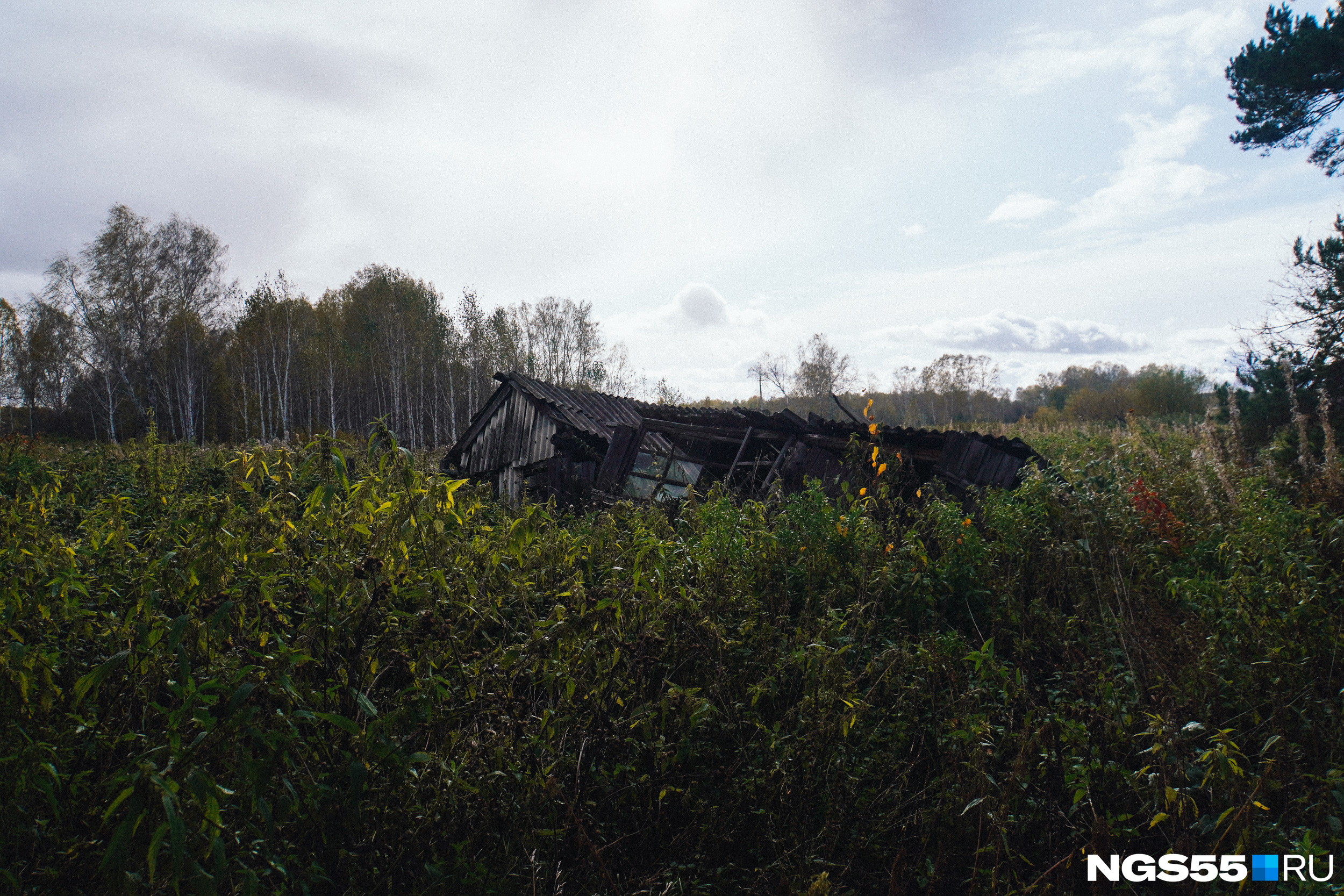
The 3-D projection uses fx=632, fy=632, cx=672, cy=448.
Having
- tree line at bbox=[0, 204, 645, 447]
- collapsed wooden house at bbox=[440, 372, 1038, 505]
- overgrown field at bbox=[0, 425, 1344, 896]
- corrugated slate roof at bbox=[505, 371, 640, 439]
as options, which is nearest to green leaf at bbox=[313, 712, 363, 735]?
overgrown field at bbox=[0, 425, 1344, 896]

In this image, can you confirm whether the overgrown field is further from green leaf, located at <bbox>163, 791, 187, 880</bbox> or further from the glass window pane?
the glass window pane

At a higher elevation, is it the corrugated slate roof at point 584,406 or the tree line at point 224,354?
the tree line at point 224,354

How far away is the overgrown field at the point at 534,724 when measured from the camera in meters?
1.78

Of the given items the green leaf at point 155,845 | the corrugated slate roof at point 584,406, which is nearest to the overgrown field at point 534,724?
the green leaf at point 155,845

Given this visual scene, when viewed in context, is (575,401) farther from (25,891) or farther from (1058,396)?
(1058,396)

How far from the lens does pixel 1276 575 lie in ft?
15.1

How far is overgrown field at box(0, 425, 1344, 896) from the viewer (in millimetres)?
1779

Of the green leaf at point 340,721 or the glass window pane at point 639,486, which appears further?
the glass window pane at point 639,486
